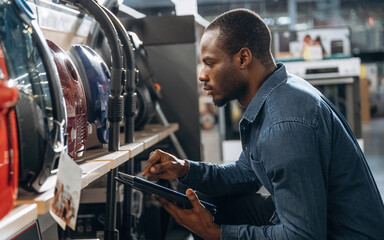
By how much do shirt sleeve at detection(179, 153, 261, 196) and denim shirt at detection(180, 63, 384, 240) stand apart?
28cm

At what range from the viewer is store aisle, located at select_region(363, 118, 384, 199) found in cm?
453

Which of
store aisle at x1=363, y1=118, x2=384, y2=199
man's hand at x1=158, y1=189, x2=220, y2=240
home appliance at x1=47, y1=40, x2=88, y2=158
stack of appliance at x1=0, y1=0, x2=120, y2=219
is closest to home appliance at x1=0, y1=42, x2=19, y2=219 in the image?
stack of appliance at x1=0, y1=0, x2=120, y2=219

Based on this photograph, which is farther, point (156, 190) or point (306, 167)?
point (156, 190)

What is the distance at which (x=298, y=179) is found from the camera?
3.67 ft

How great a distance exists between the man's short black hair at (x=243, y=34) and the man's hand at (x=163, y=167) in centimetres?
47

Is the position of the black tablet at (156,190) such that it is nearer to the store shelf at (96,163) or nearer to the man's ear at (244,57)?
the store shelf at (96,163)

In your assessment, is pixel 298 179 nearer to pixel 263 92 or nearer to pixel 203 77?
pixel 263 92

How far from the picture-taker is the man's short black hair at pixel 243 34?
4.39ft

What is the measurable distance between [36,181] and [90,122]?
0.56m

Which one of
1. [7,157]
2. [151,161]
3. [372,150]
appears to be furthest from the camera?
[372,150]

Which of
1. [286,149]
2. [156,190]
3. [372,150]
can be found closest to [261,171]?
[286,149]

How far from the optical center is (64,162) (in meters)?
0.90

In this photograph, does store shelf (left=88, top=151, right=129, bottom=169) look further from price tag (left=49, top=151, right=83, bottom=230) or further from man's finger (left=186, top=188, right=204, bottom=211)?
price tag (left=49, top=151, right=83, bottom=230)

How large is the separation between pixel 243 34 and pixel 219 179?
0.59m
